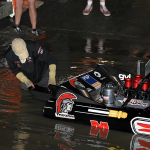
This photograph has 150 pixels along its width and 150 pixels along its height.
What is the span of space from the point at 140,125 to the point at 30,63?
174 centimetres

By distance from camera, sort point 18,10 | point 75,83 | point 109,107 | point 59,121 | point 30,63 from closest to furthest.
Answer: point 109,107, point 59,121, point 75,83, point 30,63, point 18,10

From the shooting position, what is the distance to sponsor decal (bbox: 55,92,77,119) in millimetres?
3318

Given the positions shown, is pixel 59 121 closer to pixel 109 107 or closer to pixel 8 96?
pixel 109 107

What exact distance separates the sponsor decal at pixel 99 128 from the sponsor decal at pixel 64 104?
0.84ft

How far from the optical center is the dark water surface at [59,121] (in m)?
2.96

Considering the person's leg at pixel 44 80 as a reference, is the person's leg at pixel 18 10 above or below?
above

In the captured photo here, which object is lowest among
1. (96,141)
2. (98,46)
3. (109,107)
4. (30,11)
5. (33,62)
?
(96,141)

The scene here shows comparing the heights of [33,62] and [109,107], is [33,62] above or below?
above

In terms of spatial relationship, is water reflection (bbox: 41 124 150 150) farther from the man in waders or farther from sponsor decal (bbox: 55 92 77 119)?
the man in waders

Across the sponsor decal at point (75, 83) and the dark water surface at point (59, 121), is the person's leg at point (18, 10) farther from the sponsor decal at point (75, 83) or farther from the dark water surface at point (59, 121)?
the sponsor decal at point (75, 83)

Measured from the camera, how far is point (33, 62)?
4062 millimetres

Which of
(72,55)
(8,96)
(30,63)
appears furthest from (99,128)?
(72,55)

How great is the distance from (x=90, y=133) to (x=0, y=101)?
1415mm

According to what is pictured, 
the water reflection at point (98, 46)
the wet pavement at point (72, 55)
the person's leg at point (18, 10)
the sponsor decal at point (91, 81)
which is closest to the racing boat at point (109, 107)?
the wet pavement at point (72, 55)
